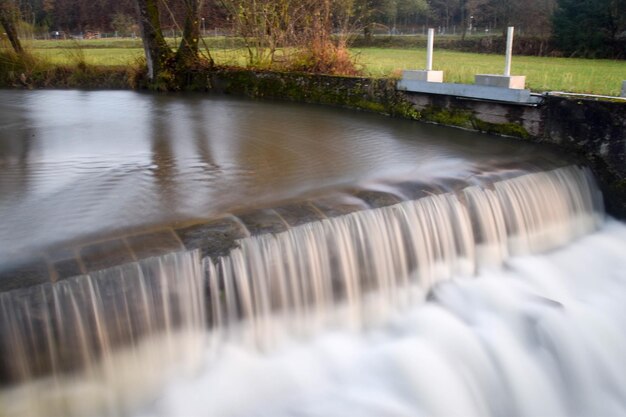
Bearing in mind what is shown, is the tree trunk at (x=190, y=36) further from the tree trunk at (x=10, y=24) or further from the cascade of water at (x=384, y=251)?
the cascade of water at (x=384, y=251)

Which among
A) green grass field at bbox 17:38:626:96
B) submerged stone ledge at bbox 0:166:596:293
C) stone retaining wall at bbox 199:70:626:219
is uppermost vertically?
green grass field at bbox 17:38:626:96

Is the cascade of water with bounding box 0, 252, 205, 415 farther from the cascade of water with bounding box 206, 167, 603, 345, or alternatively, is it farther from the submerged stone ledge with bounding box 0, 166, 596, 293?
the cascade of water with bounding box 206, 167, 603, 345

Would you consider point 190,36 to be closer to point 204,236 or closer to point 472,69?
point 472,69

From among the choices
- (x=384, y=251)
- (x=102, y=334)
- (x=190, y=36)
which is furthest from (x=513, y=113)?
(x=190, y=36)

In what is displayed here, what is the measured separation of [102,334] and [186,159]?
4.12 m

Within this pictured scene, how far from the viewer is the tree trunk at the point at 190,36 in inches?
611

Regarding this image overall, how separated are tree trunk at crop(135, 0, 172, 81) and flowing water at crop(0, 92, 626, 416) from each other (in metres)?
8.38

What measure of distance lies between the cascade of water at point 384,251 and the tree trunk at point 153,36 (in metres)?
11.6

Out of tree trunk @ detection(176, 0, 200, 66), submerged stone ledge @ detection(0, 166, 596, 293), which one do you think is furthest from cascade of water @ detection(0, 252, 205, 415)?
tree trunk @ detection(176, 0, 200, 66)

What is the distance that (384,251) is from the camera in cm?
557

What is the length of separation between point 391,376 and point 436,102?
6537 millimetres

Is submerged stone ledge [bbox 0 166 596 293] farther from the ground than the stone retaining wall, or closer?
closer

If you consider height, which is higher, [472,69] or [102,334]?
[472,69]

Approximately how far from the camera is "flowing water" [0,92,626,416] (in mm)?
4160
